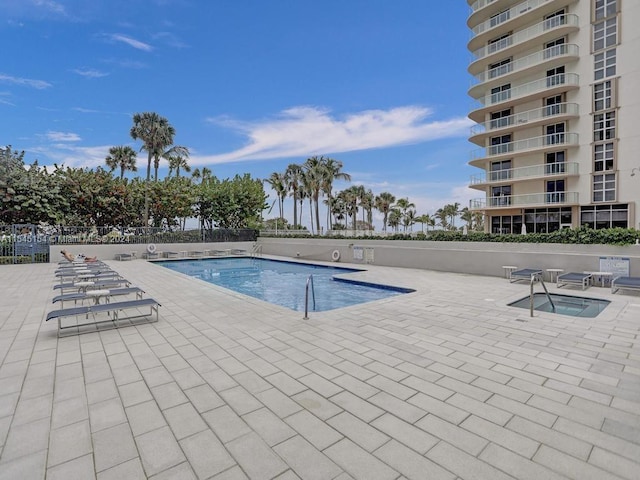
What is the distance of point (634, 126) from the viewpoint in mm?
18672

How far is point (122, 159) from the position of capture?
35531 millimetres

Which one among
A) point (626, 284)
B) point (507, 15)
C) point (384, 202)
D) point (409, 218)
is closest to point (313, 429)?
point (626, 284)

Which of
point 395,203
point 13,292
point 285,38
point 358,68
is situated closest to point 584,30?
Answer: point 358,68

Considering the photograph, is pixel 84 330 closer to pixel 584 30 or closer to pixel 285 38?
pixel 285 38

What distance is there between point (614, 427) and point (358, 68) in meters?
20.9

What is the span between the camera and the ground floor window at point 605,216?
18953 mm

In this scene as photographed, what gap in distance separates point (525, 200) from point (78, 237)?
27569 millimetres

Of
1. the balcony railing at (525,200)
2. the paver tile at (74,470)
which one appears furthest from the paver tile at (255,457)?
the balcony railing at (525,200)

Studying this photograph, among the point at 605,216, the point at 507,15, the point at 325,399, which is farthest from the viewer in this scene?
the point at 507,15

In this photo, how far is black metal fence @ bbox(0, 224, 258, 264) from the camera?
15789 millimetres

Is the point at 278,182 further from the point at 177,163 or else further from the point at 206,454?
the point at 206,454

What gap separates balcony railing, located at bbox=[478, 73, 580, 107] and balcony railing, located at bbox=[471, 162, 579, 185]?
4.82 metres

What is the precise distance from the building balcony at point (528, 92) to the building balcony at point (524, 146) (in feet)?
9.03

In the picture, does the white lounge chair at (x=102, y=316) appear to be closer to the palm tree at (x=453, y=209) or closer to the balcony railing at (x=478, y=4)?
the balcony railing at (x=478, y=4)
